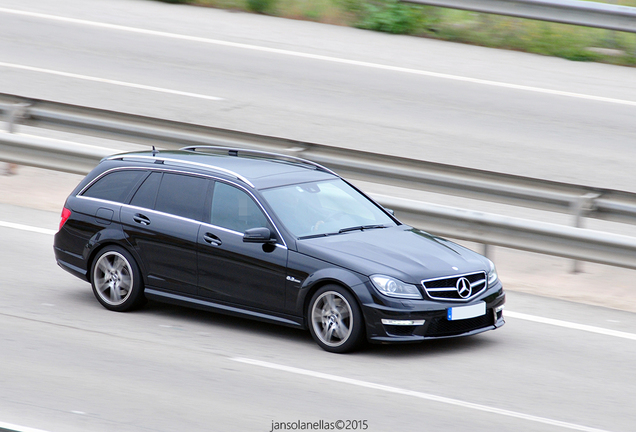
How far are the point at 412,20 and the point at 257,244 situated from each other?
13090mm

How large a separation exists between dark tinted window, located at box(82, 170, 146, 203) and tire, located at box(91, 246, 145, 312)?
529mm

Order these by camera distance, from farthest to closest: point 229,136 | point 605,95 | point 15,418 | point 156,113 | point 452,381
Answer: point 605,95, point 156,113, point 229,136, point 452,381, point 15,418

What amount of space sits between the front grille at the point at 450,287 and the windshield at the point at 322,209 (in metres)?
1.07

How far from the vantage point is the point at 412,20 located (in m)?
20.7

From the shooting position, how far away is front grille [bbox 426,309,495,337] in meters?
8.02

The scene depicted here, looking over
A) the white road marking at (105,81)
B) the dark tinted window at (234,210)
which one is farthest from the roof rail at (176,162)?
the white road marking at (105,81)

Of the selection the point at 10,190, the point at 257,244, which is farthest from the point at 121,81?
the point at 257,244

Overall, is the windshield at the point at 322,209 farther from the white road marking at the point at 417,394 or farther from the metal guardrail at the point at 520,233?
the metal guardrail at the point at 520,233

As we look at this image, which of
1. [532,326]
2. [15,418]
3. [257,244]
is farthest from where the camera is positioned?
[532,326]

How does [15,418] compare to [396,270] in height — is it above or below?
below

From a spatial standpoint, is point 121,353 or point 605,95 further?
point 605,95

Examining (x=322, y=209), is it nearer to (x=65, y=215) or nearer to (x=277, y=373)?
(x=277, y=373)

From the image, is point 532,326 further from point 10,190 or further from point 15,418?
point 10,190

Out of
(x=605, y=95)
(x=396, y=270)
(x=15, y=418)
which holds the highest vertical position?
(x=605, y=95)
